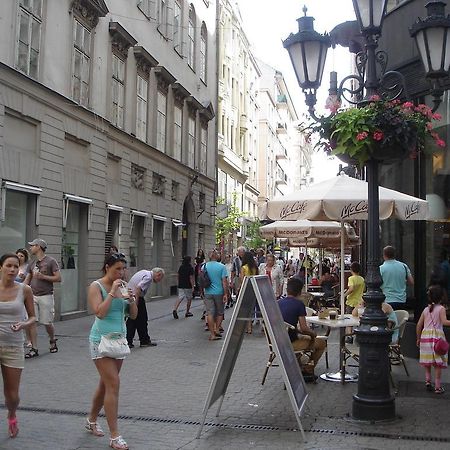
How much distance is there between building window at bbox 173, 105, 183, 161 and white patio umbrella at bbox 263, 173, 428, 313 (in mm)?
19218

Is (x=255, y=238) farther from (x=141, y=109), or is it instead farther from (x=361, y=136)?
(x=361, y=136)

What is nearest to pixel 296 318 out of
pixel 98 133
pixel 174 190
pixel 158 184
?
pixel 98 133

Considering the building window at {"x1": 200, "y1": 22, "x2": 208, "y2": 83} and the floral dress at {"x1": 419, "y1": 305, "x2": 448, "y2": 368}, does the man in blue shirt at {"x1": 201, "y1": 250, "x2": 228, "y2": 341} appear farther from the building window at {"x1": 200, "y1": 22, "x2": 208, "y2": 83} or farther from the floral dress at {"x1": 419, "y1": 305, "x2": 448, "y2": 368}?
the building window at {"x1": 200, "y1": 22, "x2": 208, "y2": 83}

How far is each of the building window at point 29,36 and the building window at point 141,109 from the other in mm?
7605

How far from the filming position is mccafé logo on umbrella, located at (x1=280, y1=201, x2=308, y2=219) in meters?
8.62

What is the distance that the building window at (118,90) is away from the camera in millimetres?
20531

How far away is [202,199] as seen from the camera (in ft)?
107

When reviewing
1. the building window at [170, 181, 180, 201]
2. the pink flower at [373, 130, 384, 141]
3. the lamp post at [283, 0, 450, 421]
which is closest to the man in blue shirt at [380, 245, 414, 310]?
the lamp post at [283, 0, 450, 421]

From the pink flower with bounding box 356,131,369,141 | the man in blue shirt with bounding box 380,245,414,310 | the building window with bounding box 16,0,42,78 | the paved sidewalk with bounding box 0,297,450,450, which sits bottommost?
the paved sidewalk with bounding box 0,297,450,450

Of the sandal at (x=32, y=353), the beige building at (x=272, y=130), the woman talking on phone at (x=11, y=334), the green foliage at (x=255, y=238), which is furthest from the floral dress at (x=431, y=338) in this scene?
the beige building at (x=272, y=130)

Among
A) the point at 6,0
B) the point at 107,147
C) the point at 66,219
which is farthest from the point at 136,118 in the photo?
the point at 6,0

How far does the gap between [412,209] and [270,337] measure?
3.61 meters

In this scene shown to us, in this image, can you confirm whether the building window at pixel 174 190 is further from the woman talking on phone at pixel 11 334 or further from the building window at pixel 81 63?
the woman talking on phone at pixel 11 334

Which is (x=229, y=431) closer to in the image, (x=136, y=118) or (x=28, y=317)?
(x=28, y=317)
